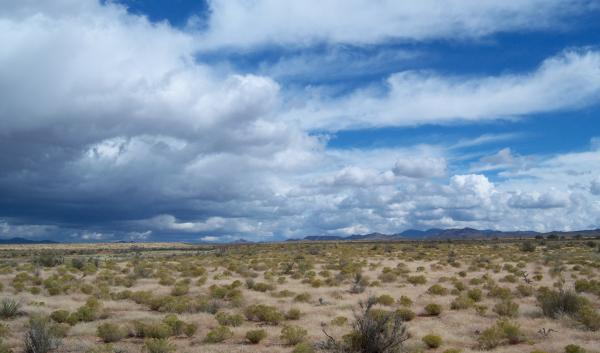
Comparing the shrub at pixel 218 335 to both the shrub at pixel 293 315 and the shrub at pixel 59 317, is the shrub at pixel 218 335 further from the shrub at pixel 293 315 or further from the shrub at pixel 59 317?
the shrub at pixel 59 317

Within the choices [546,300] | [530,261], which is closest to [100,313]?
[546,300]

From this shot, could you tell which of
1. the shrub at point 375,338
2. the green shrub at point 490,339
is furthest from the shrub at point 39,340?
the green shrub at point 490,339

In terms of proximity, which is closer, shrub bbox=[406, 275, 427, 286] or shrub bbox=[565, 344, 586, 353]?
shrub bbox=[565, 344, 586, 353]

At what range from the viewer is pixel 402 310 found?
18.1 m

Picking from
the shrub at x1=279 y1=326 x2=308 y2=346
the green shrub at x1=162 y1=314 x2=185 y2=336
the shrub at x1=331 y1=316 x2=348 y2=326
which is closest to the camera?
the shrub at x1=279 y1=326 x2=308 y2=346

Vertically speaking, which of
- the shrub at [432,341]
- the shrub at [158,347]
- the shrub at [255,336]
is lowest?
the shrub at [432,341]

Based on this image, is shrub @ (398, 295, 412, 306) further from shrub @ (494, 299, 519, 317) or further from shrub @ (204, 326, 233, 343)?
shrub @ (204, 326, 233, 343)

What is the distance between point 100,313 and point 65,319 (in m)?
1.50

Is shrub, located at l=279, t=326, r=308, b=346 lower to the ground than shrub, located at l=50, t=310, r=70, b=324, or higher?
lower

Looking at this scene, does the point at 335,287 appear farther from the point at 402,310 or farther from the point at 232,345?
the point at 232,345

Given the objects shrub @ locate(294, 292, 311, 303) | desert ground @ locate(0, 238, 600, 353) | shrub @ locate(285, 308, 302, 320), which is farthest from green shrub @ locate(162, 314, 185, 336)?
shrub @ locate(294, 292, 311, 303)

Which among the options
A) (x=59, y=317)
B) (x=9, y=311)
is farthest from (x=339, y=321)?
(x=9, y=311)

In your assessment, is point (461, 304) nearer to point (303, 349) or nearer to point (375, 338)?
point (375, 338)

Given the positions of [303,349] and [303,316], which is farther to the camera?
[303,316]
